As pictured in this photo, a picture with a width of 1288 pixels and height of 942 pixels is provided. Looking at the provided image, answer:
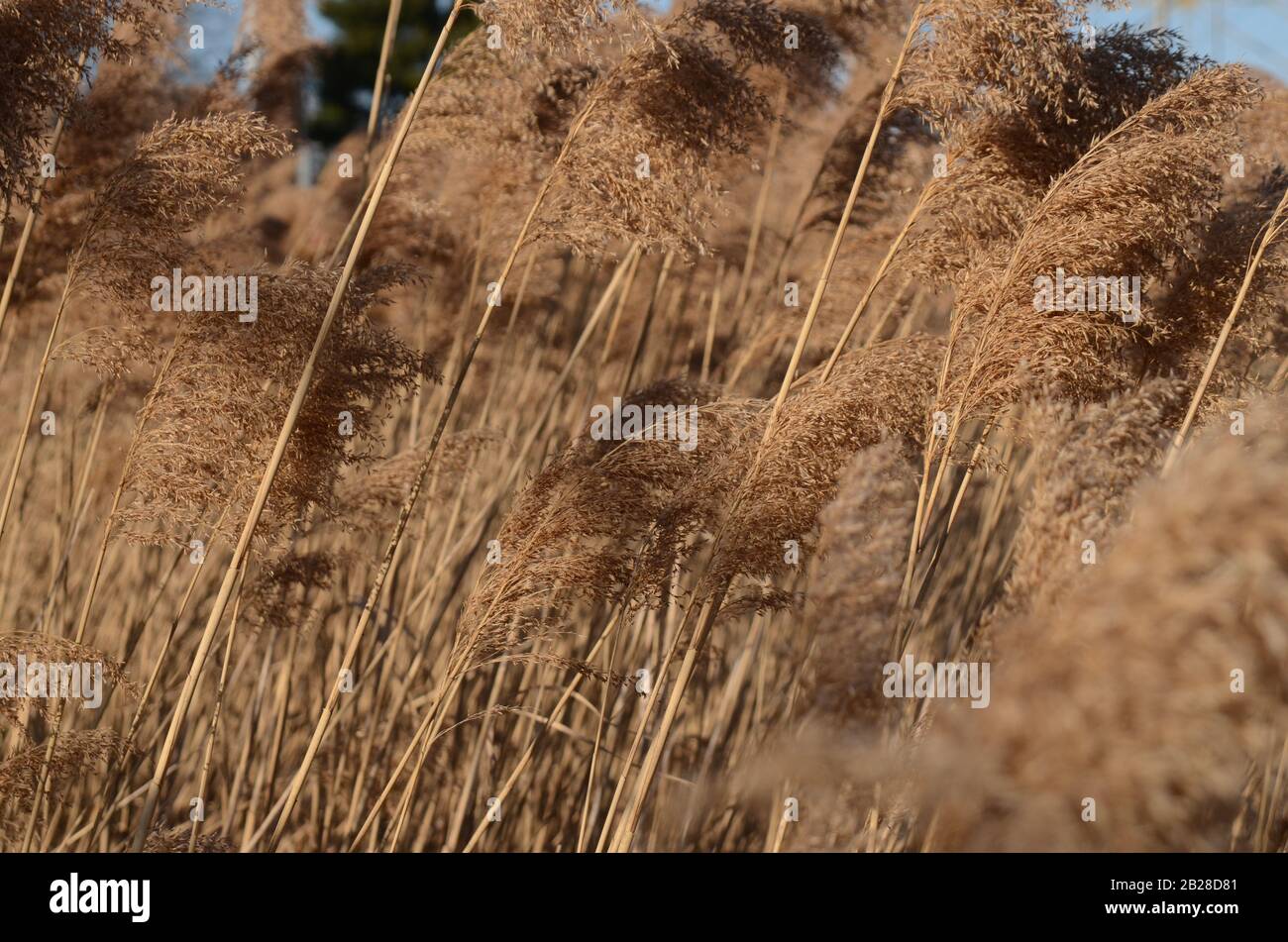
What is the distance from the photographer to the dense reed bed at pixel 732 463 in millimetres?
1342

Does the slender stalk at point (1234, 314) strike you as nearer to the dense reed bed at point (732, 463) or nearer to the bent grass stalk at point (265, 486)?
the dense reed bed at point (732, 463)

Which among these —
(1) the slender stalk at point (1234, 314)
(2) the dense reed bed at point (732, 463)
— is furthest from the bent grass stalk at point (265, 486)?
(1) the slender stalk at point (1234, 314)

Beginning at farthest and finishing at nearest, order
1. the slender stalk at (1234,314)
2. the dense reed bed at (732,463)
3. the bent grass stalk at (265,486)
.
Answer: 1. the slender stalk at (1234,314)
2. the bent grass stalk at (265,486)
3. the dense reed bed at (732,463)

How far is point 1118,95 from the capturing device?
2934 mm

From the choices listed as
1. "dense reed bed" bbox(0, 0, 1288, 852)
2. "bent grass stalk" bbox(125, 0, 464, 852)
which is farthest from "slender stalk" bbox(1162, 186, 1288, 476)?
"bent grass stalk" bbox(125, 0, 464, 852)

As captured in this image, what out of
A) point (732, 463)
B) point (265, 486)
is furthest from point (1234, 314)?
point (265, 486)

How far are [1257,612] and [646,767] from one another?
1.41m

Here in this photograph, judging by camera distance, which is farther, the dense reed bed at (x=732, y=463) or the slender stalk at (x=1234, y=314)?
the slender stalk at (x=1234, y=314)

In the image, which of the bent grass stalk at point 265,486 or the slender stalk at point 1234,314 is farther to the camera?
the slender stalk at point 1234,314

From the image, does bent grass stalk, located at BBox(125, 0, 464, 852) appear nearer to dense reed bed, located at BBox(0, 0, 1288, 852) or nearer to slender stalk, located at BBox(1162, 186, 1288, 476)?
dense reed bed, located at BBox(0, 0, 1288, 852)

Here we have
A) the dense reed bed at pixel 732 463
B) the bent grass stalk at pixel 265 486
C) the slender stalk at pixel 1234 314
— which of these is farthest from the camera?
the slender stalk at pixel 1234 314

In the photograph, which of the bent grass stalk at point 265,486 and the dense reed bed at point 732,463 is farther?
the bent grass stalk at point 265,486
